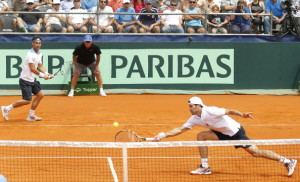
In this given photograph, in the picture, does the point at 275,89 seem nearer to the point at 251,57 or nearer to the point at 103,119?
the point at 251,57

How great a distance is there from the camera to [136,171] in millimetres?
11125

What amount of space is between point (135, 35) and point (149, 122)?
19.9 ft

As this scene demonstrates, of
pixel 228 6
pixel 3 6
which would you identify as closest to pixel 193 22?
pixel 228 6

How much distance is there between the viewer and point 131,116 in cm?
1692

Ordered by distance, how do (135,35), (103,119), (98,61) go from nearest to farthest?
(103,119)
(98,61)
(135,35)

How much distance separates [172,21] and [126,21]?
1.48m

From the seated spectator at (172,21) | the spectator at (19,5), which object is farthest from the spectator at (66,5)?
the seated spectator at (172,21)

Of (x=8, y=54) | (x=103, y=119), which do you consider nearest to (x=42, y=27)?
(x=8, y=54)

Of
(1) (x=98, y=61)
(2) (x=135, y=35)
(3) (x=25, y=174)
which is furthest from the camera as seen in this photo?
(2) (x=135, y=35)

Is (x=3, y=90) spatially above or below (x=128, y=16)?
below

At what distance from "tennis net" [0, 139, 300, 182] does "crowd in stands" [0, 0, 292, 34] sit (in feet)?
29.0

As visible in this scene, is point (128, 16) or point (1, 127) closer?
point (1, 127)

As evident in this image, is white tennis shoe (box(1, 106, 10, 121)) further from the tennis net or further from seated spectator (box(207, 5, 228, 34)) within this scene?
seated spectator (box(207, 5, 228, 34))

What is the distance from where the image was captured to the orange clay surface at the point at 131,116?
14.5m
